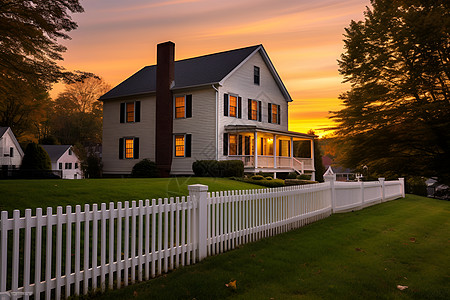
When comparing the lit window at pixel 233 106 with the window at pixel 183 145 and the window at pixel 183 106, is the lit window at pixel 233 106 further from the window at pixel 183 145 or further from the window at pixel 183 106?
the window at pixel 183 145

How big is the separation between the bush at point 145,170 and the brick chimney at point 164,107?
1.71 ft

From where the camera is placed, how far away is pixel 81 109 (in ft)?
194

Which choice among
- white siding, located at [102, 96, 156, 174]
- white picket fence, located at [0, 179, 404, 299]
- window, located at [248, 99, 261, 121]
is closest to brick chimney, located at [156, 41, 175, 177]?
white siding, located at [102, 96, 156, 174]

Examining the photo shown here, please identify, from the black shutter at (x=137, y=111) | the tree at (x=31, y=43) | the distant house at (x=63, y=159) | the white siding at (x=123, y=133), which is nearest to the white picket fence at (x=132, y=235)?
the tree at (x=31, y=43)

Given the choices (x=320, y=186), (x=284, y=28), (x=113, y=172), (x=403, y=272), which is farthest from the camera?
(x=113, y=172)

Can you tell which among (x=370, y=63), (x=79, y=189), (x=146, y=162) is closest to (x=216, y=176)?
(x=146, y=162)

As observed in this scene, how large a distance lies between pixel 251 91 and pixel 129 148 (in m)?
10.8

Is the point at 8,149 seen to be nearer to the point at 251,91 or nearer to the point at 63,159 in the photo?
the point at 63,159

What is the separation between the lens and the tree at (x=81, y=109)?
2292 inches

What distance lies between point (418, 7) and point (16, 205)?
8.49m

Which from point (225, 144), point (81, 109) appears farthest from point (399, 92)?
point (81, 109)

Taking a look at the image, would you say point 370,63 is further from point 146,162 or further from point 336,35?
point 146,162

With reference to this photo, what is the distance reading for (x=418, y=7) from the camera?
13.3ft

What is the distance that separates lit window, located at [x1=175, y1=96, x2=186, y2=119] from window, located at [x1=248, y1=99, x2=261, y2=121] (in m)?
5.21
